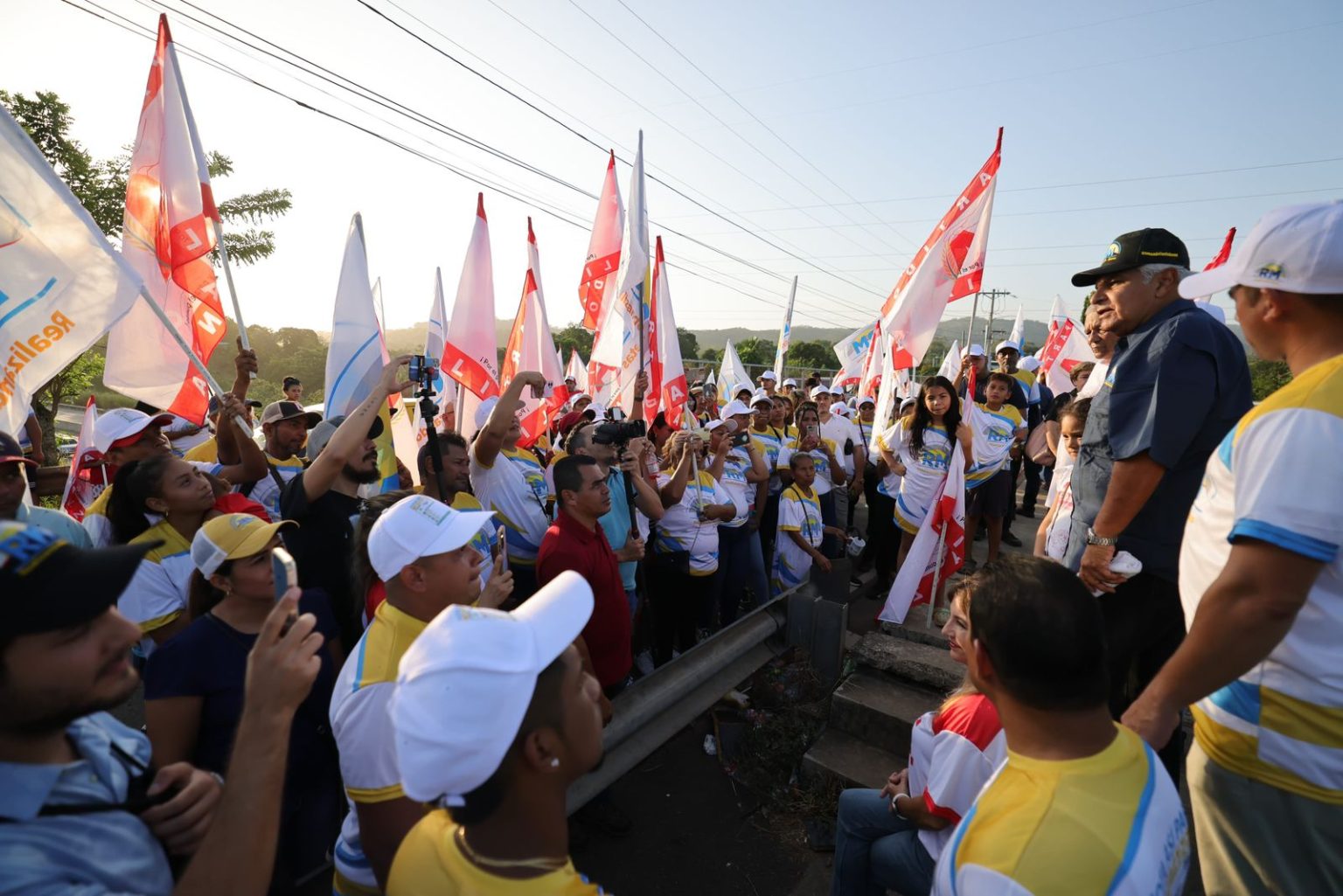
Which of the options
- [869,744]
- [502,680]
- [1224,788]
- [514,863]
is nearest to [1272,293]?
[1224,788]

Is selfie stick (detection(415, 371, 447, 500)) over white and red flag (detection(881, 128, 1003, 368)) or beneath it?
beneath

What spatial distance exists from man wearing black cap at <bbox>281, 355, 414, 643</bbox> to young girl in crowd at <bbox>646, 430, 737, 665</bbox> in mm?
2432

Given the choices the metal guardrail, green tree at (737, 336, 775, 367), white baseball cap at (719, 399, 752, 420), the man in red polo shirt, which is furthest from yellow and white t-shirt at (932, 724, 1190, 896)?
green tree at (737, 336, 775, 367)

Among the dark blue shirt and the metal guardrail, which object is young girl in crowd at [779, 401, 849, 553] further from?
the dark blue shirt

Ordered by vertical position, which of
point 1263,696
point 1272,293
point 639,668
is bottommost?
point 639,668

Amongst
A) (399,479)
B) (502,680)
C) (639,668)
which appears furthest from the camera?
(399,479)

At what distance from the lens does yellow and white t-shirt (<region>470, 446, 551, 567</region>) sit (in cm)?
447

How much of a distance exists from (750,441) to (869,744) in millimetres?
3399

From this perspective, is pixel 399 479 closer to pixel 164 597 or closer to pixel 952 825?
pixel 164 597

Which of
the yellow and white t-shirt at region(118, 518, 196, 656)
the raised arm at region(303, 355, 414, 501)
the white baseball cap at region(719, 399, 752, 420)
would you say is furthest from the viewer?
the white baseball cap at region(719, 399, 752, 420)

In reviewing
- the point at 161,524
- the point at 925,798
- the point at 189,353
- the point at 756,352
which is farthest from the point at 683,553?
the point at 756,352

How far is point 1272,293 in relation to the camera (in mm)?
1723

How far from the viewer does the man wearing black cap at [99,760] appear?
1112mm

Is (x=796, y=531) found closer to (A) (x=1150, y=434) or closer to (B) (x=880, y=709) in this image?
(B) (x=880, y=709)
